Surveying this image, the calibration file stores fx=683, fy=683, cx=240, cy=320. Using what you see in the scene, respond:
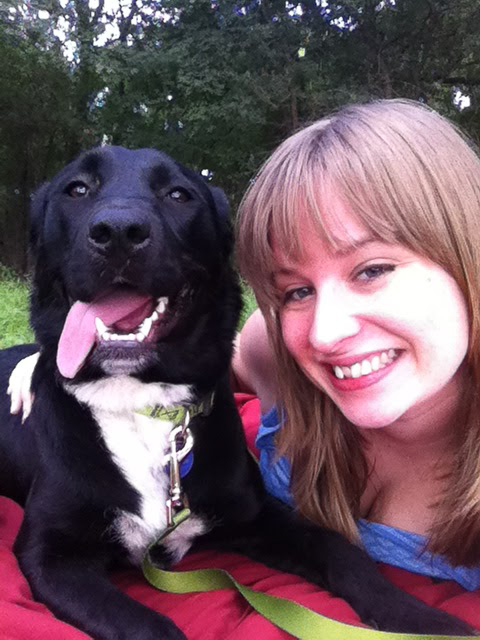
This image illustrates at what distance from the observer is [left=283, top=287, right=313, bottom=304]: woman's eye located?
1.78 meters

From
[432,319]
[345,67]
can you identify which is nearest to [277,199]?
[432,319]

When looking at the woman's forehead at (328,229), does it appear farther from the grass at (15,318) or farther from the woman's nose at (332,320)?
the grass at (15,318)

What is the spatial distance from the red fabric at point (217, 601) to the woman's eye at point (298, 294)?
0.75m

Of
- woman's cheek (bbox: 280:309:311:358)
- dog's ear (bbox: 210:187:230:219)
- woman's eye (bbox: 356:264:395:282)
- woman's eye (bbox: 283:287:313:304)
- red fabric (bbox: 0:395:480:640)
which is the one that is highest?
dog's ear (bbox: 210:187:230:219)

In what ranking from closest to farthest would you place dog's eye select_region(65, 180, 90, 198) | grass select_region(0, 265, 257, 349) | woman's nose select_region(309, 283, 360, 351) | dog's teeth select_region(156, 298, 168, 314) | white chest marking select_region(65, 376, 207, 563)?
woman's nose select_region(309, 283, 360, 351) < white chest marking select_region(65, 376, 207, 563) < dog's teeth select_region(156, 298, 168, 314) < dog's eye select_region(65, 180, 90, 198) < grass select_region(0, 265, 257, 349)

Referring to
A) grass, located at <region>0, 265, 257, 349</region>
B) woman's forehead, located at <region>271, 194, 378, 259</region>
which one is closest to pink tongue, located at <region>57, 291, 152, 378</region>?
woman's forehead, located at <region>271, 194, 378, 259</region>

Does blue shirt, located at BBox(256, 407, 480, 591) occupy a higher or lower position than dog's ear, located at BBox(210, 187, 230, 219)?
lower

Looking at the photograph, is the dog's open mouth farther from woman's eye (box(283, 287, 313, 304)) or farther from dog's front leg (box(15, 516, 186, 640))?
dog's front leg (box(15, 516, 186, 640))

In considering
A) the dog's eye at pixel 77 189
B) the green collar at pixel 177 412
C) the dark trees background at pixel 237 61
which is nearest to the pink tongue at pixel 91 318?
the green collar at pixel 177 412

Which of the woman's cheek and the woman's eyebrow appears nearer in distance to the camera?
the woman's eyebrow

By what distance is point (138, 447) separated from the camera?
6.22 feet

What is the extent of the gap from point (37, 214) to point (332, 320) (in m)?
1.16

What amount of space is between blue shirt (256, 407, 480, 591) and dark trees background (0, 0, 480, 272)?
1143cm

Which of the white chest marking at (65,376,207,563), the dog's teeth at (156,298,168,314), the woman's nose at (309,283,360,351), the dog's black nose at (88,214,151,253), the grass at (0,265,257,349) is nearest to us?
the woman's nose at (309,283,360,351)
